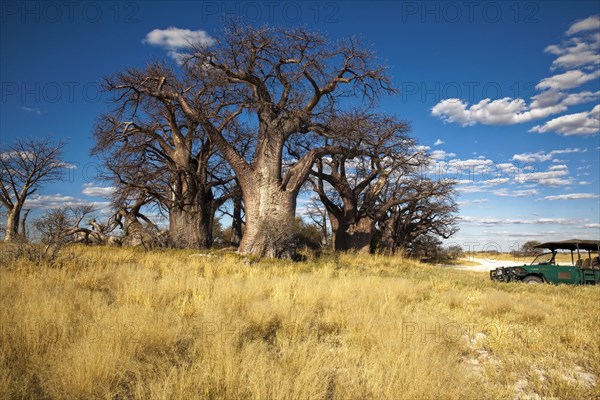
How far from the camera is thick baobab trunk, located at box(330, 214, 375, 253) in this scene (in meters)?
23.1

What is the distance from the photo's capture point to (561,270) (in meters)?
12.6

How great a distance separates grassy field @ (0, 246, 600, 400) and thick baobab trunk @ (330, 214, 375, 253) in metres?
15.9

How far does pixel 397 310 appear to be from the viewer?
6.08 metres

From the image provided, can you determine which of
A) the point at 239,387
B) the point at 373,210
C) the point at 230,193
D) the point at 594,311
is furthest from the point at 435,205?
the point at 239,387

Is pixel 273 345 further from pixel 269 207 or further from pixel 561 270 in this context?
pixel 561 270

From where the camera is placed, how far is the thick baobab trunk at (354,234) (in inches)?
910

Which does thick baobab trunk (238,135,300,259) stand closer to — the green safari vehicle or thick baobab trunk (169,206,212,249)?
thick baobab trunk (169,206,212,249)

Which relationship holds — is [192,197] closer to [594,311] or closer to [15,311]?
[15,311]

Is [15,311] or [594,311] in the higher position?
[15,311]

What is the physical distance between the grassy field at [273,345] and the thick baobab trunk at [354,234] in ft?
52.0

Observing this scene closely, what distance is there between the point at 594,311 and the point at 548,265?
267 inches

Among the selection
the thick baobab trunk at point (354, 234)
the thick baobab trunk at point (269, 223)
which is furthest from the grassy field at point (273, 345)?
the thick baobab trunk at point (354, 234)

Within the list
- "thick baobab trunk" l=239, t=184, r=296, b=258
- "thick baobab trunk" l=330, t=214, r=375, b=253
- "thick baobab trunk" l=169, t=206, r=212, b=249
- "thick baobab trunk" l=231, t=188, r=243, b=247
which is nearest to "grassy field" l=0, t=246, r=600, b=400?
"thick baobab trunk" l=239, t=184, r=296, b=258

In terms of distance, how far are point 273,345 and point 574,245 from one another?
558 inches
